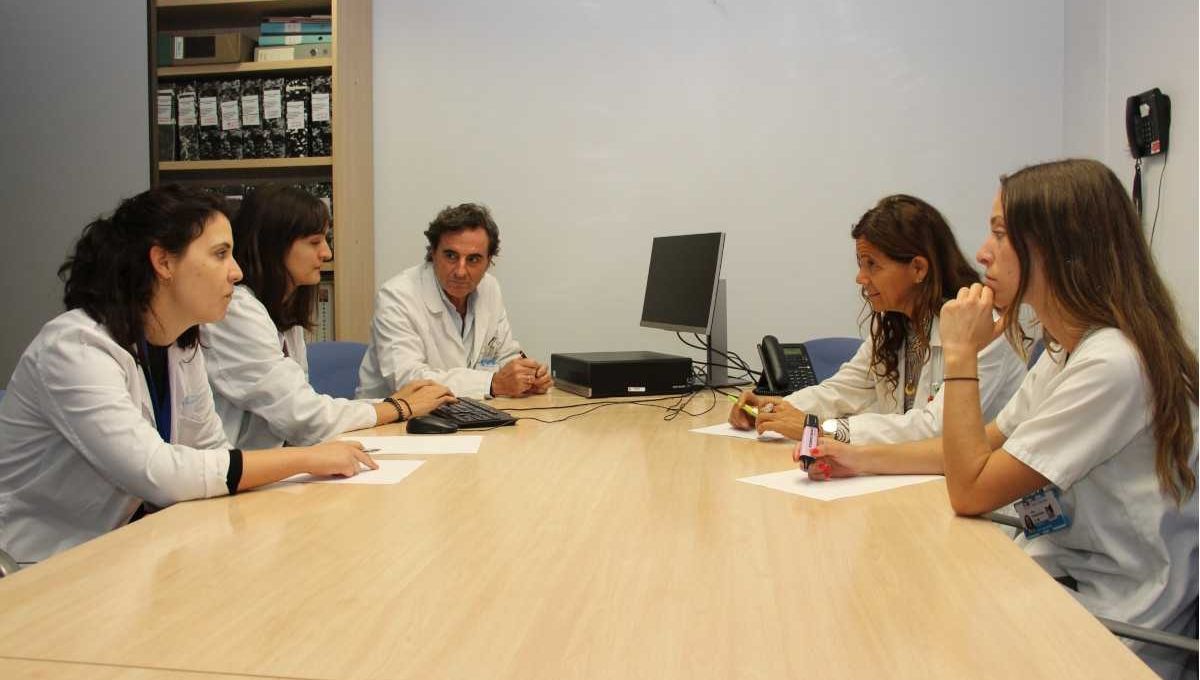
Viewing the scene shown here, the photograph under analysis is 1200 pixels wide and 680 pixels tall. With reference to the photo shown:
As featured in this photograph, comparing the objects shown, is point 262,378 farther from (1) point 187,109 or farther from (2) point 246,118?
(1) point 187,109

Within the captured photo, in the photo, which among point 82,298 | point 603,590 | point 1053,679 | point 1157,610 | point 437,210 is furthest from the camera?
point 437,210

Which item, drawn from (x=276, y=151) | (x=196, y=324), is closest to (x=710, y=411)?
(x=196, y=324)

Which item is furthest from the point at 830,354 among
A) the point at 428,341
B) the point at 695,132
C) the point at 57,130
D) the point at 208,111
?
the point at 57,130

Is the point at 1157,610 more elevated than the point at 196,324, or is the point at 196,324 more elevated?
the point at 196,324

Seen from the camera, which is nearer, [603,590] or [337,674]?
[337,674]

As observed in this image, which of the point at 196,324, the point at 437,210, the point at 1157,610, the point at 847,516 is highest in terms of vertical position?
the point at 437,210

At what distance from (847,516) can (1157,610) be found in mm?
438

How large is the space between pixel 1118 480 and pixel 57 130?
3.70 metres

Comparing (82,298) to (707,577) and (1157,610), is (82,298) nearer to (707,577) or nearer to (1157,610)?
(707,577)

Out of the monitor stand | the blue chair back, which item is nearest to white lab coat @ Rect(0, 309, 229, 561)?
the monitor stand

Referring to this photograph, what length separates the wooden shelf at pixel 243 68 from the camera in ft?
11.6

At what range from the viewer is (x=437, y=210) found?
389 cm

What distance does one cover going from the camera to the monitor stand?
302 cm

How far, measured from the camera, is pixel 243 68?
3576 mm
